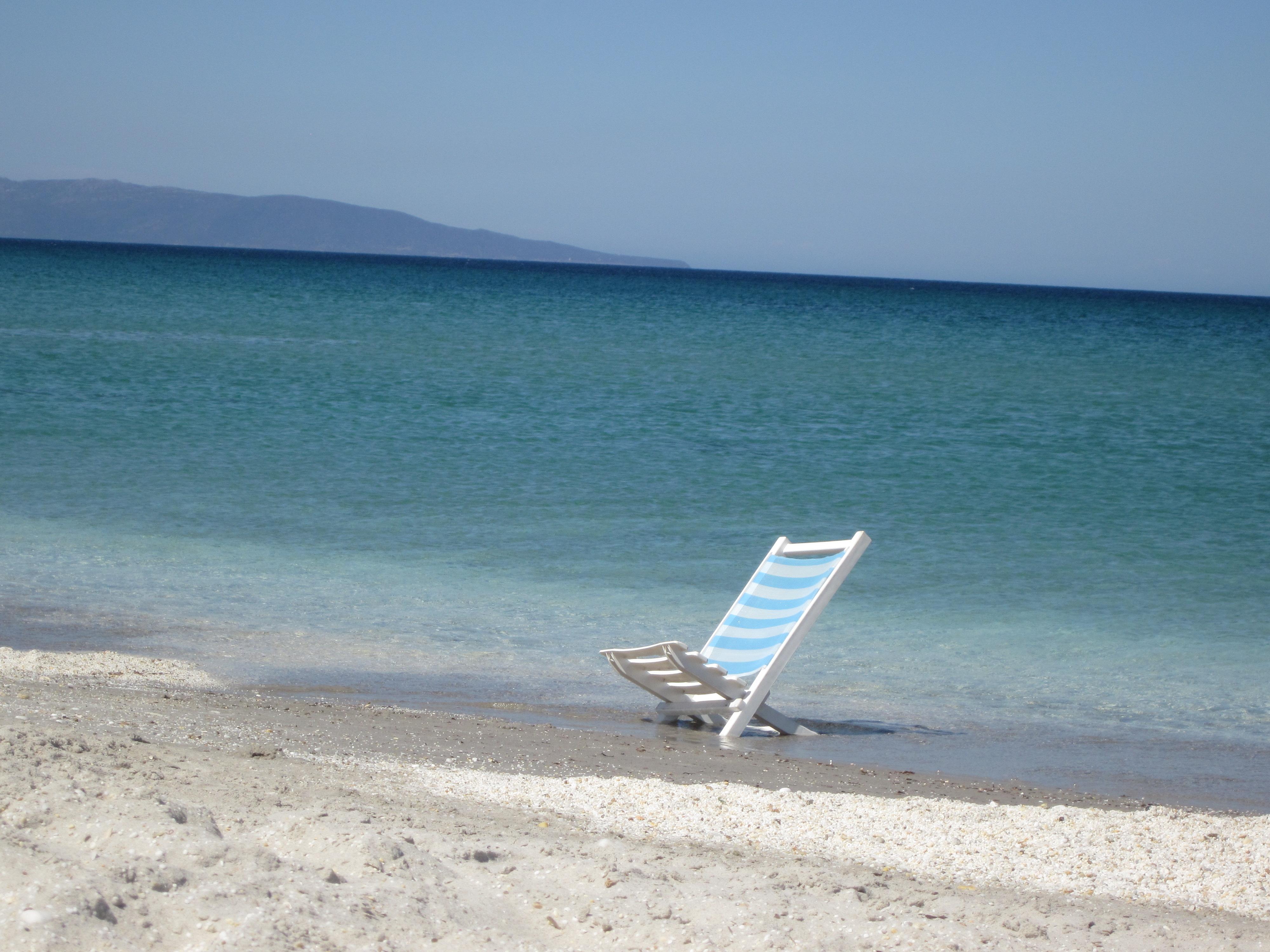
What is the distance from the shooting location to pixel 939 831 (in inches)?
143

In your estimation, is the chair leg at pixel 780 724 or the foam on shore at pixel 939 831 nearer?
the foam on shore at pixel 939 831

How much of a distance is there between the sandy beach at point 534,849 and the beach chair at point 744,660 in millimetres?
453

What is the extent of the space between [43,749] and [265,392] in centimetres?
1497

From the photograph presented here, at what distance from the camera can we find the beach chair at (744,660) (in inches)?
200

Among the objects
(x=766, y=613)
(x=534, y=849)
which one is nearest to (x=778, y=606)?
(x=766, y=613)

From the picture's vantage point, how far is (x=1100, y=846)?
356cm

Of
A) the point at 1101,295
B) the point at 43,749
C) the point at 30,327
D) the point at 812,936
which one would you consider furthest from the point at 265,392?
the point at 1101,295

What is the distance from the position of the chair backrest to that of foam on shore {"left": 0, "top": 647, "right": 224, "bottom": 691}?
2168mm

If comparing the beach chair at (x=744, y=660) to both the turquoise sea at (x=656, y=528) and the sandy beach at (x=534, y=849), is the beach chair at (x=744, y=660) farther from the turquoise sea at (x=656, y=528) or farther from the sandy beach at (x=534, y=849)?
the sandy beach at (x=534, y=849)

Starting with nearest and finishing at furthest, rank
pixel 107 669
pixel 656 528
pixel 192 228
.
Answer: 1. pixel 107 669
2. pixel 656 528
3. pixel 192 228

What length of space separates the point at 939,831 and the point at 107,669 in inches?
138

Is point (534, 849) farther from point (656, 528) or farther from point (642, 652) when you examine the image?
point (656, 528)

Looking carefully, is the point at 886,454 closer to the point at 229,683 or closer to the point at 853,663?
the point at 853,663

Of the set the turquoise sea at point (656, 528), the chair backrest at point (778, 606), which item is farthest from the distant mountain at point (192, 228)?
the chair backrest at point (778, 606)
